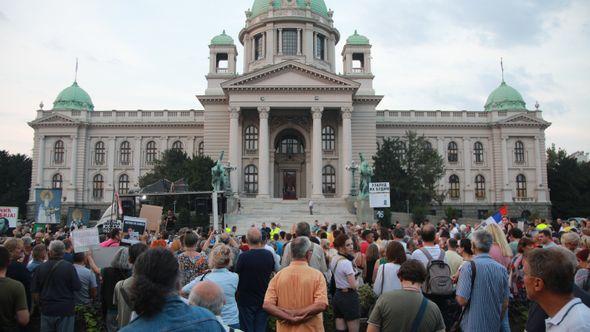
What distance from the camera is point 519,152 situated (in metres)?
61.4

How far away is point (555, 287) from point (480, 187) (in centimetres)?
6196

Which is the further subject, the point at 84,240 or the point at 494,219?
the point at 494,219

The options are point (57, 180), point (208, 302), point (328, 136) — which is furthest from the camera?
point (57, 180)

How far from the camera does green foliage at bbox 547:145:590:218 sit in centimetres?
5978

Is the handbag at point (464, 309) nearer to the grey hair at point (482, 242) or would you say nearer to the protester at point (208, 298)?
the grey hair at point (482, 242)

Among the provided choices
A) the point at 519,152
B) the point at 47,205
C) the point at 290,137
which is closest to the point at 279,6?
the point at 290,137

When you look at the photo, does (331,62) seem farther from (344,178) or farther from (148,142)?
(148,142)

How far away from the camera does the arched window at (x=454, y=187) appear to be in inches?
2416

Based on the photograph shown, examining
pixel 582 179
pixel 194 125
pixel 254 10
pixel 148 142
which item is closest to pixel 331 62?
pixel 254 10

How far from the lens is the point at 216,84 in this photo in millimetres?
57875

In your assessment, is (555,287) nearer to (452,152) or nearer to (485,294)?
(485,294)

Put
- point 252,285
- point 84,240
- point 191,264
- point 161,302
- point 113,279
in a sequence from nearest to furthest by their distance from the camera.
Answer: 1. point 161,302
2. point 252,285
3. point 191,264
4. point 113,279
5. point 84,240

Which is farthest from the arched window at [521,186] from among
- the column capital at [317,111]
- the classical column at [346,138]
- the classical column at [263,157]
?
the classical column at [263,157]

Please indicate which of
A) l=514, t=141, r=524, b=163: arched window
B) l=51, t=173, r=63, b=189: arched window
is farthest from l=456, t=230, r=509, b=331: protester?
l=51, t=173, r=63, b=189: arched window
